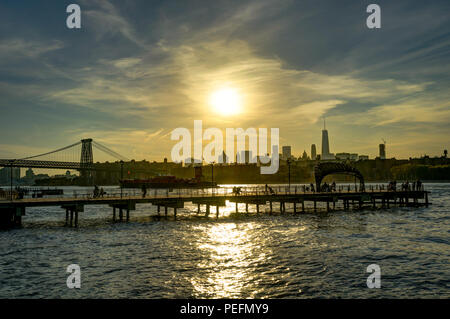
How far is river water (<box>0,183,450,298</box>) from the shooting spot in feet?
65.0

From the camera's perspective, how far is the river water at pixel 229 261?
779 inches

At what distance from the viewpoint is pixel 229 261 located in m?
26.6
